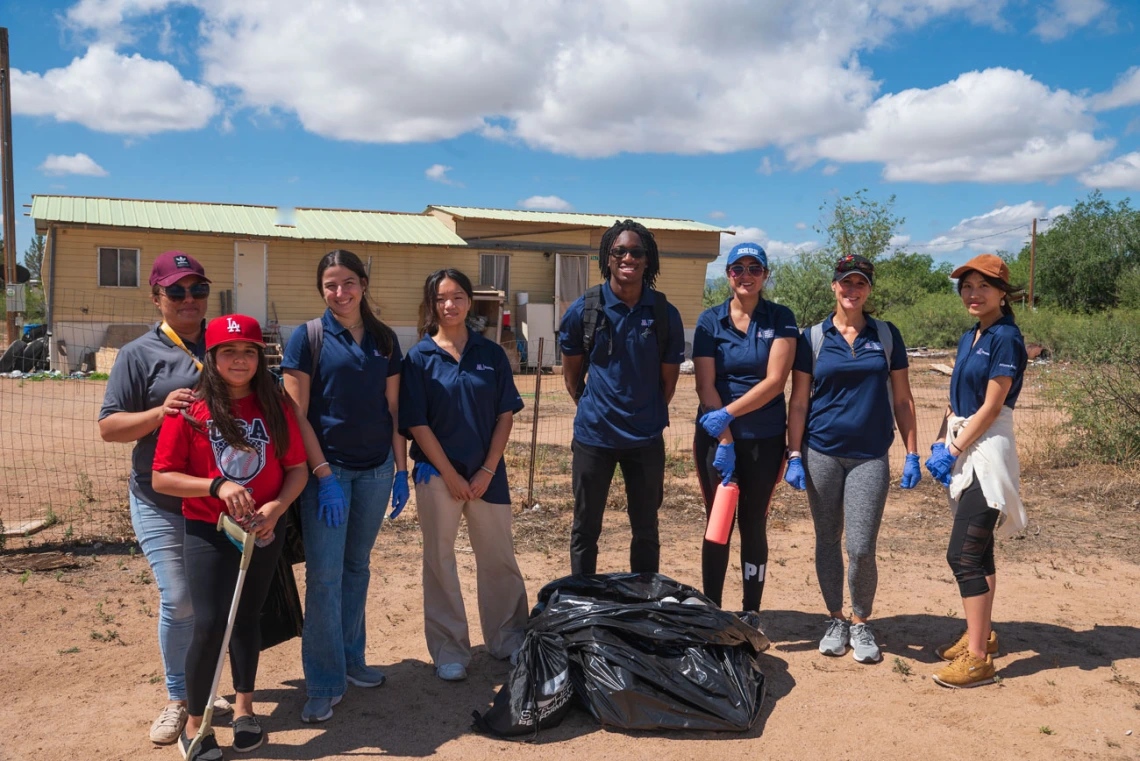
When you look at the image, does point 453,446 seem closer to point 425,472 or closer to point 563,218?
point 425,472

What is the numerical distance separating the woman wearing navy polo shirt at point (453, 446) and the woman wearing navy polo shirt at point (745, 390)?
0.96 m

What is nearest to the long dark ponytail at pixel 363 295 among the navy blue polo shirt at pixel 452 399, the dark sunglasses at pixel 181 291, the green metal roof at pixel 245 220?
the navy blue polo shirt at pixel 452 399

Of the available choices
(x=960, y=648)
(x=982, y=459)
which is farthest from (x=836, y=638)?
(x=982, y=459)

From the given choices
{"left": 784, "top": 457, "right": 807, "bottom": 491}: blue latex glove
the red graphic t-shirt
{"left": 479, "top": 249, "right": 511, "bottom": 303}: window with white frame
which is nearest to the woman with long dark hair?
the red graphic t-shirt

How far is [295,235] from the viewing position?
19406 mm

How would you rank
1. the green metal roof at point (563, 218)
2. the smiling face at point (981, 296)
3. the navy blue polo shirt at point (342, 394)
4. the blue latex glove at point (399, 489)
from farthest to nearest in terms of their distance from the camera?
the green metal roof at point (563, 218), the smiling face at point (981, 296), the blue latex glove at point (399, 489), the navy blue polo shirt at point (342, 394)

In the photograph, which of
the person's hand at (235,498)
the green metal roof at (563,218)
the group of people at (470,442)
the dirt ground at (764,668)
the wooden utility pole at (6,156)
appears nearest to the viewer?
the person's hand at (235,498)

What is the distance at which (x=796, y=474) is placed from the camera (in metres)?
3.92

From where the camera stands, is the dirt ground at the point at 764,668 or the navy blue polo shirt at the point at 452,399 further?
the navy blue polo shirt at the point at 452,399

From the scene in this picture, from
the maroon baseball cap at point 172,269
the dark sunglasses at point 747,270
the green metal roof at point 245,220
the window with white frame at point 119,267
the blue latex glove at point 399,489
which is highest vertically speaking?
the green metal roof at point 245,220

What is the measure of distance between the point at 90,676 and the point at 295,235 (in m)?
16.9

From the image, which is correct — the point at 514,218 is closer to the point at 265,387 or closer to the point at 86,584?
the point at 86,584

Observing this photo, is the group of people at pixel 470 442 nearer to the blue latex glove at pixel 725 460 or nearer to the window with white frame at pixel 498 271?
the blue latex glove at pixel 725 460

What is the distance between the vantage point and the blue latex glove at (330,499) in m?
3.20
